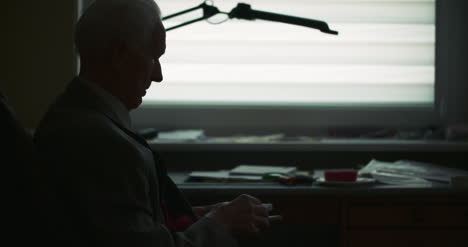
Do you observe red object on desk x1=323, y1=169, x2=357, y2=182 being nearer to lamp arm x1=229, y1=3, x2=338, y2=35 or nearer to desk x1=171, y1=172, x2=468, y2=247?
desk x1=171, y1=172, x2=468, y2=247

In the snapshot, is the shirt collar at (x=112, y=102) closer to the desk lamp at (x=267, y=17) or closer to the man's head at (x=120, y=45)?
the man's head at (x=120, y=45)

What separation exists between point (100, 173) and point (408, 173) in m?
1.40

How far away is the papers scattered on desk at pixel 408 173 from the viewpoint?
82.7 inches

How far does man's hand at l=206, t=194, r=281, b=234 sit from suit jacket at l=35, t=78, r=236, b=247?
8 cm

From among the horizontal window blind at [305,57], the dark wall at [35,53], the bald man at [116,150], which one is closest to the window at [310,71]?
the horizontal window blind at [305,57]

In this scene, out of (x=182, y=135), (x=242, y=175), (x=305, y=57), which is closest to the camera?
(x=242, y=175)

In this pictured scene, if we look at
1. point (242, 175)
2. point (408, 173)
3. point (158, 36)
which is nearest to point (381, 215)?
point (408, 173)

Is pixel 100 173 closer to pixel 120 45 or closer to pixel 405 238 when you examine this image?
pixel 120 45

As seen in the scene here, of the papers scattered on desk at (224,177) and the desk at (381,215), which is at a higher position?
the papers scattered on desk at (224,177)

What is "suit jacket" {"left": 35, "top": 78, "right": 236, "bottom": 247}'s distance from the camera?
3.52ft

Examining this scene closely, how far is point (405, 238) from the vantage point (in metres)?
2.03

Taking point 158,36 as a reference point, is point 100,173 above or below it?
below

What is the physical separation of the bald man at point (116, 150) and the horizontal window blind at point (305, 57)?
1.39m

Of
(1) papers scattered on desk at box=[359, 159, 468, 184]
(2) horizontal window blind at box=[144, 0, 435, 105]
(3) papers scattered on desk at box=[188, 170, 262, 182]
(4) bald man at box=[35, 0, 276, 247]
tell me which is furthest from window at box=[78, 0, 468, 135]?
(4) bald man at box=[35, 0, 276, 247]
